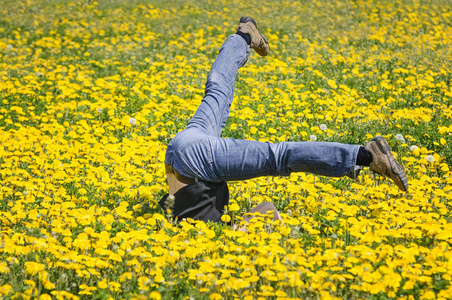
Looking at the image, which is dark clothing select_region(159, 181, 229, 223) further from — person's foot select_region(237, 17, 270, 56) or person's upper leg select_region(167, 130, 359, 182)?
person's foot select_region(237, 17, 270, 56)

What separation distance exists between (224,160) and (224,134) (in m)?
3.04

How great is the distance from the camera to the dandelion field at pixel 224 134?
3.15 m

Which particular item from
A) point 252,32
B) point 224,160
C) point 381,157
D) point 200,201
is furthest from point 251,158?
point 252,32

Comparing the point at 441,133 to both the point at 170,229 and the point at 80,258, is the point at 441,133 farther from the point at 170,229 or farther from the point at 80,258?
the point at 80,258

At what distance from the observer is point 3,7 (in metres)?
14.9

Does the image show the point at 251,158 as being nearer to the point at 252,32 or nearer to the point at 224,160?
the point at 224,160

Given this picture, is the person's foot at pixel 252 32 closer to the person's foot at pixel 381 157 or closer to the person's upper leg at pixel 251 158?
the person's upper leg at pixel 251 158

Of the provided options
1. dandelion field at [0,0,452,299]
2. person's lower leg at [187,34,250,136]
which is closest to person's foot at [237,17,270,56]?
person's lower leg at [187,34,250,136]

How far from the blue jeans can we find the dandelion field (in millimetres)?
456

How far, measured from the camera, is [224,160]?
3.70m

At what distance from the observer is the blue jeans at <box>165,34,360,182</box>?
3.43m

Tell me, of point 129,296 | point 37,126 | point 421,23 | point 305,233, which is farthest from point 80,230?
point 421,23

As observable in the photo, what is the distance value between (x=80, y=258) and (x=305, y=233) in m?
1.74

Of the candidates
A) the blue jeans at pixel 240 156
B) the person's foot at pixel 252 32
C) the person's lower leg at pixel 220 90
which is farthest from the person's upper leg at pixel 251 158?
the person's foot at pixel 252 32
